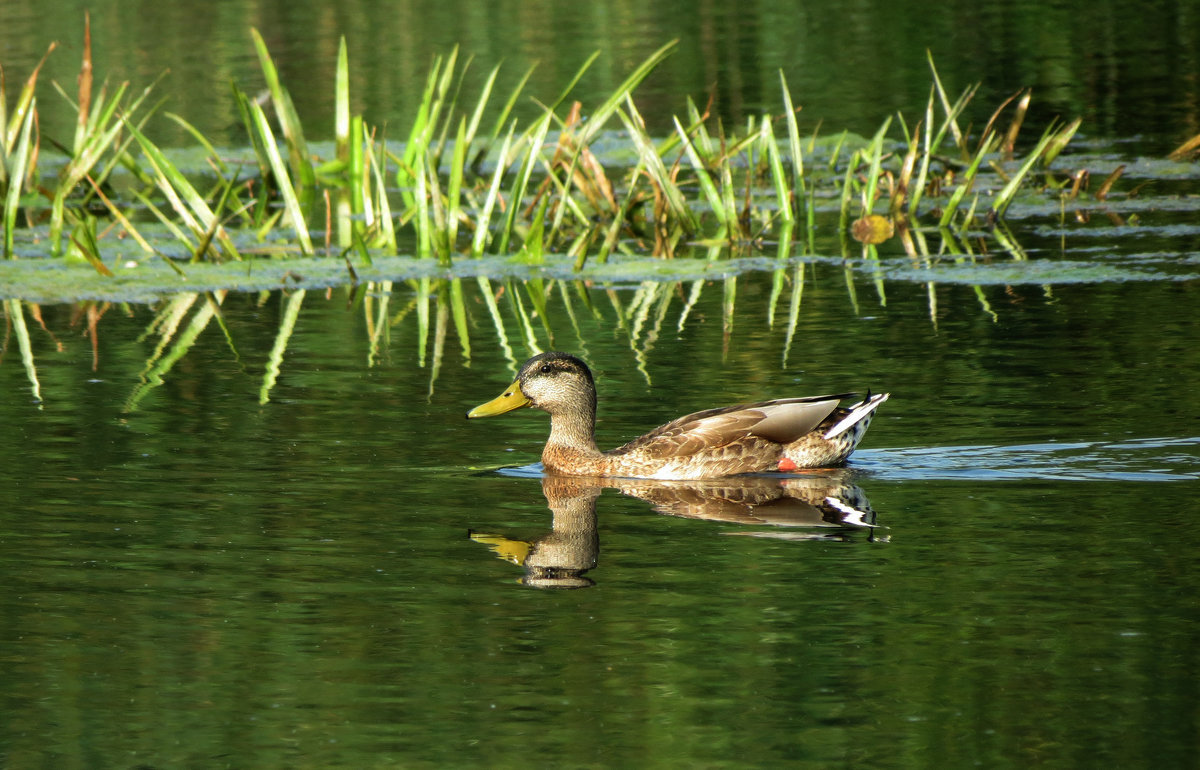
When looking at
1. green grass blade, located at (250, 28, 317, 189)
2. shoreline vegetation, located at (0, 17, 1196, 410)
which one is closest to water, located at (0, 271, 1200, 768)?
shoreline vegetation, located at (0, 17, 1196, 410)

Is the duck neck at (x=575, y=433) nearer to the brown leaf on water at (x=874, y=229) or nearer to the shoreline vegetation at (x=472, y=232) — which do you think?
the shoreline vegetation at (x=472, y=232)

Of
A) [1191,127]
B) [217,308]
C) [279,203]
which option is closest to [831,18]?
[1191,127]

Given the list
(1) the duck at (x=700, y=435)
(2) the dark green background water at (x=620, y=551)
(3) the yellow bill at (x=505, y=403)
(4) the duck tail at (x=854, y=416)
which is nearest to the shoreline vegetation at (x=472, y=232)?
(2) the dark green background water at (x=620, y=551)

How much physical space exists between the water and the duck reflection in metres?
0.04

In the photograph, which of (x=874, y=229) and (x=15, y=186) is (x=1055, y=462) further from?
(x=15, y=186)

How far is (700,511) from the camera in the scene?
25.4ft

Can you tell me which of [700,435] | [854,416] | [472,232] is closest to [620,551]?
[700,435]

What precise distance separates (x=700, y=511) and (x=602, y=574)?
4.03ft

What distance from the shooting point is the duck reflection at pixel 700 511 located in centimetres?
684

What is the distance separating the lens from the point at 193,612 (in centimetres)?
616

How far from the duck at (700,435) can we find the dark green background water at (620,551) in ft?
0.79

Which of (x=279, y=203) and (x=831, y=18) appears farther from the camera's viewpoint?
(x=831, y=18)

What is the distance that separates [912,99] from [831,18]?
394 inches

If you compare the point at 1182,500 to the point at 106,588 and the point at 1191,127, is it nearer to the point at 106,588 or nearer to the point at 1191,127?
the point at 106,588
